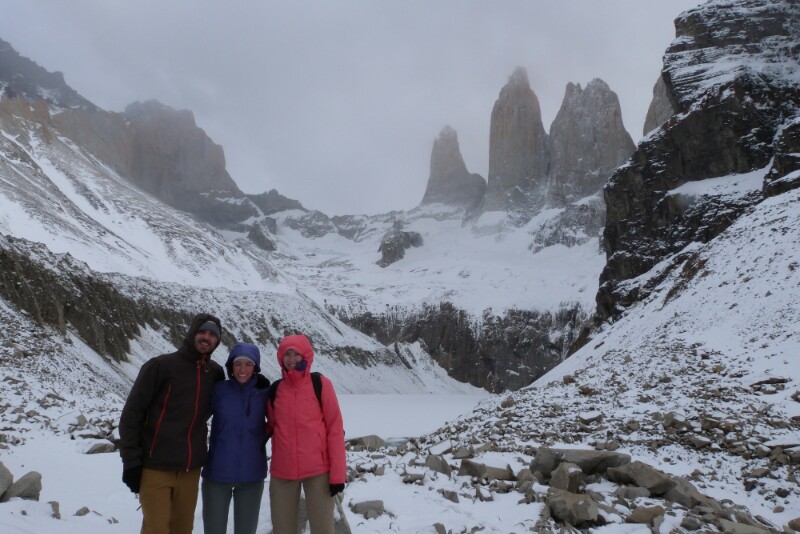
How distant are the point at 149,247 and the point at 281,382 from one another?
393 ft

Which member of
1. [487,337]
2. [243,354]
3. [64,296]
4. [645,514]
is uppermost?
[64,296]

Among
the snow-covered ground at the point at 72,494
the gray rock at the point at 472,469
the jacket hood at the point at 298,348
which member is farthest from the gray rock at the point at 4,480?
the gray rock at the point at 472,469

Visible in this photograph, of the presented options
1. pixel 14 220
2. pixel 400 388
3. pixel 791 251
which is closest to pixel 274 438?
pixel 791 251

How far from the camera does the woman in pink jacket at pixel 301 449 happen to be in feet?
19.2

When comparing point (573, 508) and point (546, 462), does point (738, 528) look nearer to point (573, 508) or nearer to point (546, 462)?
point (573, 508)

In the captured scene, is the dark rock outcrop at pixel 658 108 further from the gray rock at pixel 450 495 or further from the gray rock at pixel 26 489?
the gray rock at pixel 26 489

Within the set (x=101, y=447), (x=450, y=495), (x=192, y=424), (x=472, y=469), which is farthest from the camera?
(x=101, y=447)

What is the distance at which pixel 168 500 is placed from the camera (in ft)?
18.2

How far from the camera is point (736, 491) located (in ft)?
30.8

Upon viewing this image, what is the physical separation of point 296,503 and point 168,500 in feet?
4.45

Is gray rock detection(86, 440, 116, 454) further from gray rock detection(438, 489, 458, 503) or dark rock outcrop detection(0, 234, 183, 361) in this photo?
dark rock outcrop detection(0, 234, 183, 361)

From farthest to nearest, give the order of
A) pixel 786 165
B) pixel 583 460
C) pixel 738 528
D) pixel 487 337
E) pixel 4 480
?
pixel 487 337 → pixel 786 165 → pixel 583 460 → pixel 738 528 → pixel 4 480

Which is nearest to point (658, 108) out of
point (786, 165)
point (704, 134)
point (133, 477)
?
point (704, 134)

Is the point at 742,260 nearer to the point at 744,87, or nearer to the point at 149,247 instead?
the point at 744,87
